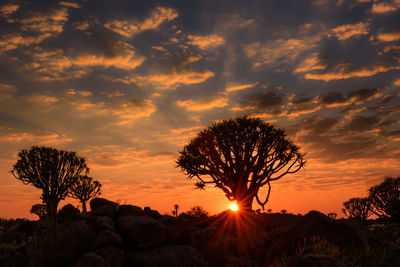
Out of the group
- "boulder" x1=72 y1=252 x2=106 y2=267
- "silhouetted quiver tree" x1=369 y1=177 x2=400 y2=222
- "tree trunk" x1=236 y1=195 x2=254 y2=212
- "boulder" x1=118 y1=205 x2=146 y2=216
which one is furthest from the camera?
"silhouetted quiver tree" x1=369 y1=177 x2=400 y2=222

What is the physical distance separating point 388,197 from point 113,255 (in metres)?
43.8

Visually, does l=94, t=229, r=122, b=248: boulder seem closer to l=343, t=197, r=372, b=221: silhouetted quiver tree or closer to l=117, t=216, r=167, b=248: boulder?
l=117, t=216, r=167, b=248: boulder

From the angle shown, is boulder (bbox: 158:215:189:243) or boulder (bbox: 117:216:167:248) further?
boulder (bbox: 158:215:189:243)

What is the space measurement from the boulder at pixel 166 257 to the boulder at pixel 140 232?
347mm

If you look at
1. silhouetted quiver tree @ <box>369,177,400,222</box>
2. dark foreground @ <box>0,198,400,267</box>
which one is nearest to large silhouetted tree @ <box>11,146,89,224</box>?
dark foreground @ <box>0,198,400,267</box>

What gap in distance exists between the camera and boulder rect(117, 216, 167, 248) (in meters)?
12.4

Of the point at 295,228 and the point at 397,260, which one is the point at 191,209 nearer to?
the point at 295,228

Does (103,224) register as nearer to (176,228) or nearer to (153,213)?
(176,228)

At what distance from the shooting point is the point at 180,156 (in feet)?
87.8

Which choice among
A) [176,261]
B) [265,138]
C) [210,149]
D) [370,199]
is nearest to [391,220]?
[370,199]

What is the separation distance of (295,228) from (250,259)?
2640mm

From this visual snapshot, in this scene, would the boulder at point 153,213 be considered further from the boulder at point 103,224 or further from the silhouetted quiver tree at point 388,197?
the silhouetted quiver tree at point 388,197

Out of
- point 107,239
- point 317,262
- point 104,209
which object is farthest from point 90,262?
point 317,262

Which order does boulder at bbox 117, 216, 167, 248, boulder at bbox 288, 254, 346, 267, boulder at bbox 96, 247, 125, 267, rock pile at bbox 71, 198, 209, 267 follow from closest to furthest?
boulder at bbox 288, 254, 346, 267 < boulder at bbox 96, 247, 125, 267 < rock pile at bbox 71, 198, 209, 267 < boulder at bbox 117, 216, 167, 248
